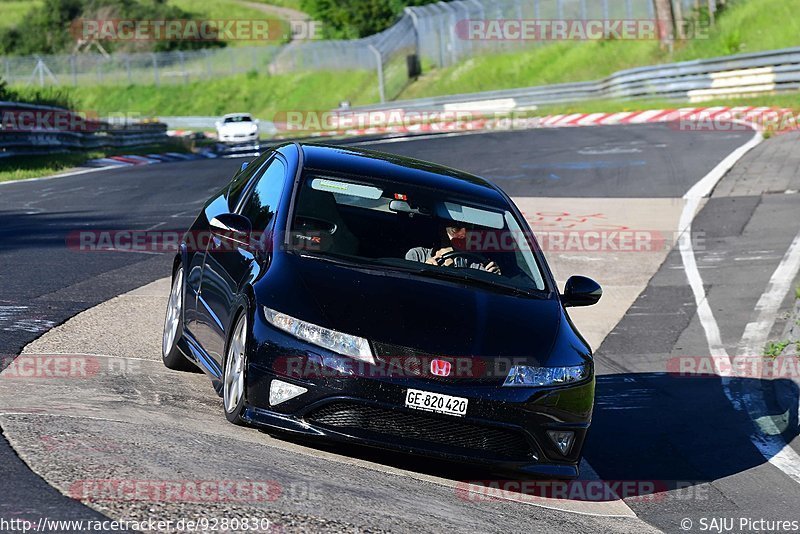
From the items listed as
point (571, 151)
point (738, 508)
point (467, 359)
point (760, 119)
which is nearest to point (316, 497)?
point (467, 359)

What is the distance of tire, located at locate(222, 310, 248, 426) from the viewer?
21.0 feet

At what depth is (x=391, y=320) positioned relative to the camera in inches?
251

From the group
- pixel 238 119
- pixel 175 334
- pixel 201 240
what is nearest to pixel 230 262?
pixel 201 240

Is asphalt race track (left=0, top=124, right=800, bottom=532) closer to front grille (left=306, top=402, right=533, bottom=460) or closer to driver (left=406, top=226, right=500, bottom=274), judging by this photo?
front grille (left=306, top=402, right=533, bottom=460)

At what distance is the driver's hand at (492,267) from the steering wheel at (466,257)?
1 cm

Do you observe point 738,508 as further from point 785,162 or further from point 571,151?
point 571,151

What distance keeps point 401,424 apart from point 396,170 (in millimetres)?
2103

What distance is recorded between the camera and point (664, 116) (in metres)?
33.6

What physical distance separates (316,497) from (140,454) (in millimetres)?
823

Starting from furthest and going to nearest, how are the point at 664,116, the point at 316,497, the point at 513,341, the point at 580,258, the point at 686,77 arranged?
the point at 686,77
the point at 664,116
the point at 580,258
the point at 513,341
the point at 316,497

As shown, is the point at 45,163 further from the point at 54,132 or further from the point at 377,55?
the point at 377,55

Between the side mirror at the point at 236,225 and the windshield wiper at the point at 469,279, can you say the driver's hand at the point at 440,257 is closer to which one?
the windshield wiper at the point at 469,279

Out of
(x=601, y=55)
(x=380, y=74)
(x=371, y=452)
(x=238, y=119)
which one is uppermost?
(x=371, y=452)

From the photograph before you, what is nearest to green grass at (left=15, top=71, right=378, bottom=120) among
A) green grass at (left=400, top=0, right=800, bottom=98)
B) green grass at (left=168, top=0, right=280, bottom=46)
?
green grass at (left=400, top=0, right=800, bottom=98)
